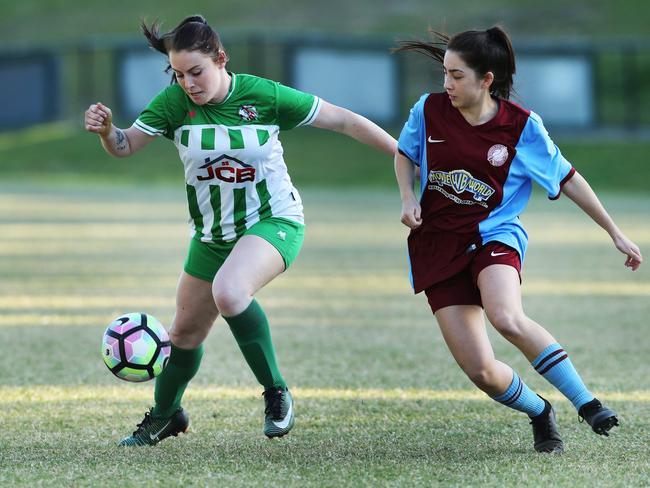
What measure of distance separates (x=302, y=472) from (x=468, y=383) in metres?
2.20

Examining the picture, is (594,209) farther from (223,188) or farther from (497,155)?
(223,188)

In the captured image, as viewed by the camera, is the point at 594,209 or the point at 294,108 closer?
the point at 594,209

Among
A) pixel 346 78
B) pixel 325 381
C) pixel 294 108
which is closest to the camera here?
pixel 294 108

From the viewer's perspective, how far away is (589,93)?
Result: 27.6 meters

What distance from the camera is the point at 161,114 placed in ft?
17.2

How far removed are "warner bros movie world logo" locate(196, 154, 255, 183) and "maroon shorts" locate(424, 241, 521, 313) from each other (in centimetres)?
91

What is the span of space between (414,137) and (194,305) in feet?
3.87

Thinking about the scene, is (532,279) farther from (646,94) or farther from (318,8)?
(318,8)

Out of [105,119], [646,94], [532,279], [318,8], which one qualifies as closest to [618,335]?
[532,279]

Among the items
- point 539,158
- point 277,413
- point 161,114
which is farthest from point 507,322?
point 161,114

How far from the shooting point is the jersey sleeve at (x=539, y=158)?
509cm

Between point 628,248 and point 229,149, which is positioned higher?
point 229,149

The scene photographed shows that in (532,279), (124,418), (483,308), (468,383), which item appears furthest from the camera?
(532,279)

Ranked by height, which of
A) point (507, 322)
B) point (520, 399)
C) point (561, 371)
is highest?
point (507, 322)
